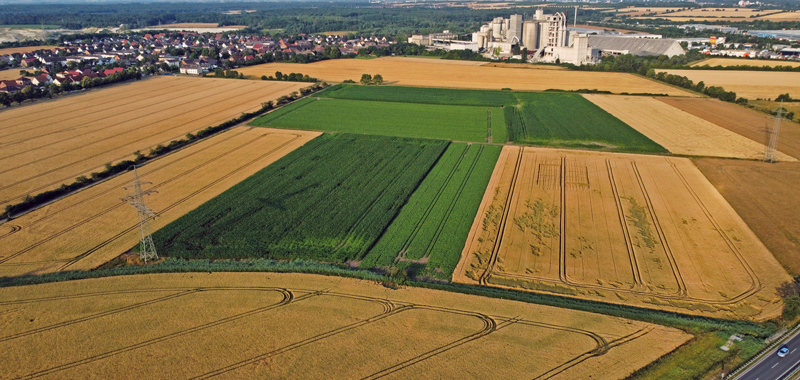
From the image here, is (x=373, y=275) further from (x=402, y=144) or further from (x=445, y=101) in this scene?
(x=445, y=101)

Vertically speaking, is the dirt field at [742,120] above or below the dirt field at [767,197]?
above

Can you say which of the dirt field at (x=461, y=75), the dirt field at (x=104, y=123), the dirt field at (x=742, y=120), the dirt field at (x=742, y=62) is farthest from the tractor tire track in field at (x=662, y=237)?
the dirt field at (x=742, y=62)

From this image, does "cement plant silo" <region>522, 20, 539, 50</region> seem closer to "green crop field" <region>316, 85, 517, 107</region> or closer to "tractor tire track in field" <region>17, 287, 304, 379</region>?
"green crop field" <region>316, 85, 517, 107</region>

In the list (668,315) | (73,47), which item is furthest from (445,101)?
(73,47)

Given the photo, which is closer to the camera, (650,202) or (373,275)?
(373,275)

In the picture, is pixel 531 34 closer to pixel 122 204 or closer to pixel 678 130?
pixel 678 130

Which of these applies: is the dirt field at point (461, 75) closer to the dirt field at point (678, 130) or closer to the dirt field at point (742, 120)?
the dirt field at point (742, 120)
